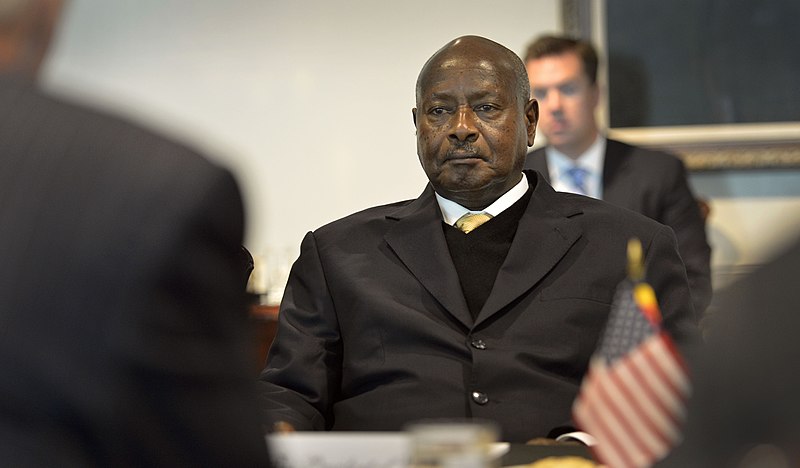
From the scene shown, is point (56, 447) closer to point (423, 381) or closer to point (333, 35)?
point (423, 381)

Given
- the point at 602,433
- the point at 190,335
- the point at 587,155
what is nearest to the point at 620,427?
the point at 602,433

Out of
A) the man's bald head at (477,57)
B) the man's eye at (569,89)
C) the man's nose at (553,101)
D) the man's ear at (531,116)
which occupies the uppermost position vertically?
the man's bald head at (477,57)

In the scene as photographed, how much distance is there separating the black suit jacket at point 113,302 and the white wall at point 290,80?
456 centimetres

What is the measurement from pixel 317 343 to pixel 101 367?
1766 mm

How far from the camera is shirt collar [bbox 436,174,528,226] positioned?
10.2 ft

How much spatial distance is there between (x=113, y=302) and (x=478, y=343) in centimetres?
170

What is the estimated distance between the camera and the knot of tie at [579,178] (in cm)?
525

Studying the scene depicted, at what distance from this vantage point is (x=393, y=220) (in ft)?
10.2

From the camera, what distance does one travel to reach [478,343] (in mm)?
2754

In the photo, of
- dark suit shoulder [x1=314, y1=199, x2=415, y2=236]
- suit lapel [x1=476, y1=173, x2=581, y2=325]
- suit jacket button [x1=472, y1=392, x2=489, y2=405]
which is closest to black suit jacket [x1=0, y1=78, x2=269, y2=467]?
suit jacket button [x1=472, y1=392, x2=489, y2=405]

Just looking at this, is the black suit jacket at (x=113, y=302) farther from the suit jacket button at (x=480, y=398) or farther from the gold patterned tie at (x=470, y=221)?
the gold patterned tie at (x=470, y=221)

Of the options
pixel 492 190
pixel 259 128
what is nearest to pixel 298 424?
pixel 492 190

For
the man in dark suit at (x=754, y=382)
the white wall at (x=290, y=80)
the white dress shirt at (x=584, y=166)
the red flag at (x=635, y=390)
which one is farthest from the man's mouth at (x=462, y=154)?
the white wall at (x=290, y=80)

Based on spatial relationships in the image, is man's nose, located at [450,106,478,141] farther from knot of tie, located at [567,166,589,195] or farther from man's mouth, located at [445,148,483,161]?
knot of tie, located at [567,166,589,195]
